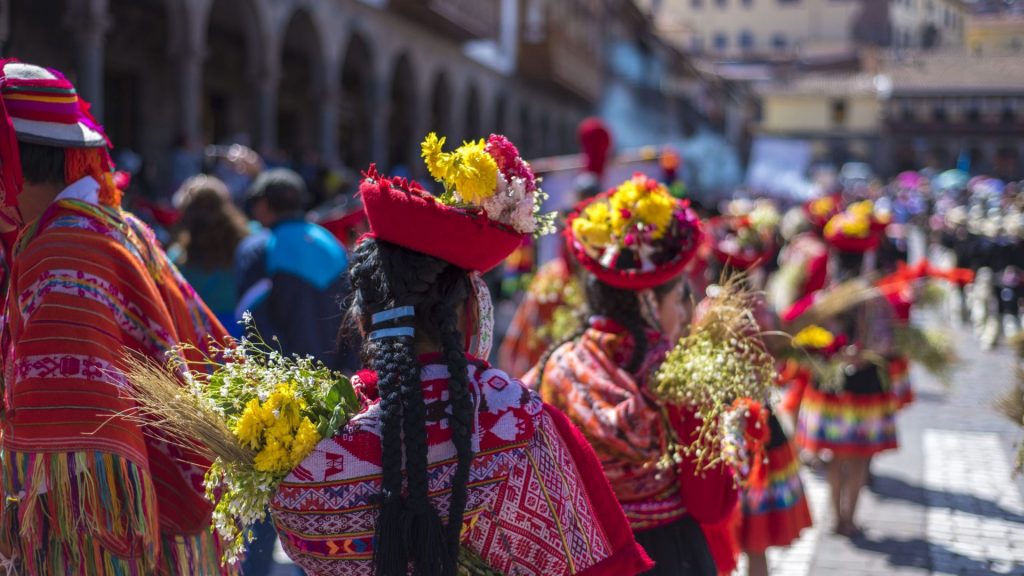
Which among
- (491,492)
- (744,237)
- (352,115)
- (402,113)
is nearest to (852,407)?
(744,237)

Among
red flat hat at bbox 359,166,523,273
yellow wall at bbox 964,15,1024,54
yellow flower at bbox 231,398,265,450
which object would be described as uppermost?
yellow wall at bbox 964,15,1024,54

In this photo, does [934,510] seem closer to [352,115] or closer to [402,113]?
[352,115]

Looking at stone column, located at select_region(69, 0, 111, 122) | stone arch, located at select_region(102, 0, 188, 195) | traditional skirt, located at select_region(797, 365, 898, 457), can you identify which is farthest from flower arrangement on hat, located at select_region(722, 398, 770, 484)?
stone arch, located at select_region(102, 0, 188, 195)

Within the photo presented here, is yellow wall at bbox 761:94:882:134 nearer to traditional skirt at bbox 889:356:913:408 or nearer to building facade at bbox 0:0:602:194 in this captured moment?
building facade at bbox 0:0:602:194

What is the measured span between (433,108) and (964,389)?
18.5 m

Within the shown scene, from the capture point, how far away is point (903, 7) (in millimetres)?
95000

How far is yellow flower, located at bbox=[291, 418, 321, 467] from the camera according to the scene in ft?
7.01

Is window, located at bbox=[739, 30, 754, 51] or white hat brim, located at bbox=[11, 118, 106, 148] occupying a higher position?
window, located at bbox=[739, 30, 754, 51]

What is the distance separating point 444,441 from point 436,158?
63 centimetres

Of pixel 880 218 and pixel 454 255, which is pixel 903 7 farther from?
pixel 454 255

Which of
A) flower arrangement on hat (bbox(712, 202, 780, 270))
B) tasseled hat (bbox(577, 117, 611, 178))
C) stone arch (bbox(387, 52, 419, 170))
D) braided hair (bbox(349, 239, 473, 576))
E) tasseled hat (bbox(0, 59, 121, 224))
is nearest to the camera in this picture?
braided hair (bbox(349, 239, 473, 576))

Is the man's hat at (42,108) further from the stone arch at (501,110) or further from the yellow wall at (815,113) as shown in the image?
the yellow wall at (815,113)

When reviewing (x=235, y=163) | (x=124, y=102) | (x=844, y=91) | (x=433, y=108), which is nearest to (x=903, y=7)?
(x=844, y=91)

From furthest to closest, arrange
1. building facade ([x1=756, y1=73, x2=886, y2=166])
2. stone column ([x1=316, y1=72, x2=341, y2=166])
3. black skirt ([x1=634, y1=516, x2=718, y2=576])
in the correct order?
building facade ([x1=756, y1=73, x2=886, y2=166]) → stone column ([x1=316, y1=72, x2=341, y2=166]) → black skirt ([x1=634, y1=516, x2=718, y2=576])
